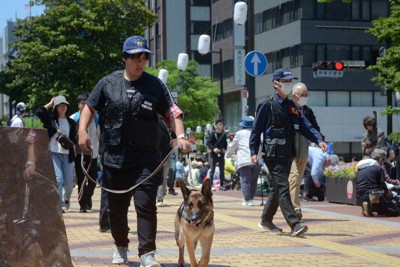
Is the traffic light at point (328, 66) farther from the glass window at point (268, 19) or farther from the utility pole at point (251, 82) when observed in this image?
the glass window at point (268, 19)

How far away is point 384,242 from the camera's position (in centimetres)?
977

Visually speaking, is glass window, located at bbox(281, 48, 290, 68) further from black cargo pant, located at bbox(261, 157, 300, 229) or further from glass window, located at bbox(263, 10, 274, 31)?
black cargo pant, located at bbox(261, 157, 300, 229)

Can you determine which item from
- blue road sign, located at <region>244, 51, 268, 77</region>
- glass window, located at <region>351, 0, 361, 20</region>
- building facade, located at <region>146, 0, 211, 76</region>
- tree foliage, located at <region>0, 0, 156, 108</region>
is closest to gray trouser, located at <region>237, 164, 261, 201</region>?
blue road sign, located at <region>244, 51, 268, 77</region>

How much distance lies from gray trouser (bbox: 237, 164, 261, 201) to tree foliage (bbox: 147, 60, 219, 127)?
157ft

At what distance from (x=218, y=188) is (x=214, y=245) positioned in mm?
15353

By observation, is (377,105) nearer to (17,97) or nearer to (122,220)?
(17,97)

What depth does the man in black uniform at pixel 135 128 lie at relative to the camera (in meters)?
6.89

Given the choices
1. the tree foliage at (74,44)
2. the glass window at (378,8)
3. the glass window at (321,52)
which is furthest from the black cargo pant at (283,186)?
the glass window at (378,8)

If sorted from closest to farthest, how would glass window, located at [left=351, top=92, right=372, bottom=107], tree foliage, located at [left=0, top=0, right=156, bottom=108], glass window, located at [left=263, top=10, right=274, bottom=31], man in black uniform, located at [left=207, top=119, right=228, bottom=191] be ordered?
man in black uniform, located at [left=207, top=119, right=228, bottom=191] < tree foliage, located at [left=0, top=0, right=156, bottom=108] < glass window, located at [left=351, top=92, right=372, bottom=107] < glass window, located at [left=263, top=10, right=274, bottom=31]

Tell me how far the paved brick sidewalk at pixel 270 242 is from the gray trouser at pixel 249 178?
194cm

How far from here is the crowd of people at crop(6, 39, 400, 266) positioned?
695 centimetres

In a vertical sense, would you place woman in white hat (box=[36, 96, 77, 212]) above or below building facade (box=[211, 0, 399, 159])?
below

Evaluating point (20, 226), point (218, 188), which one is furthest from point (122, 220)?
point (218, 188)

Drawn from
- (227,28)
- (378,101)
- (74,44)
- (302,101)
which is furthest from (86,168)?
(227,28)
